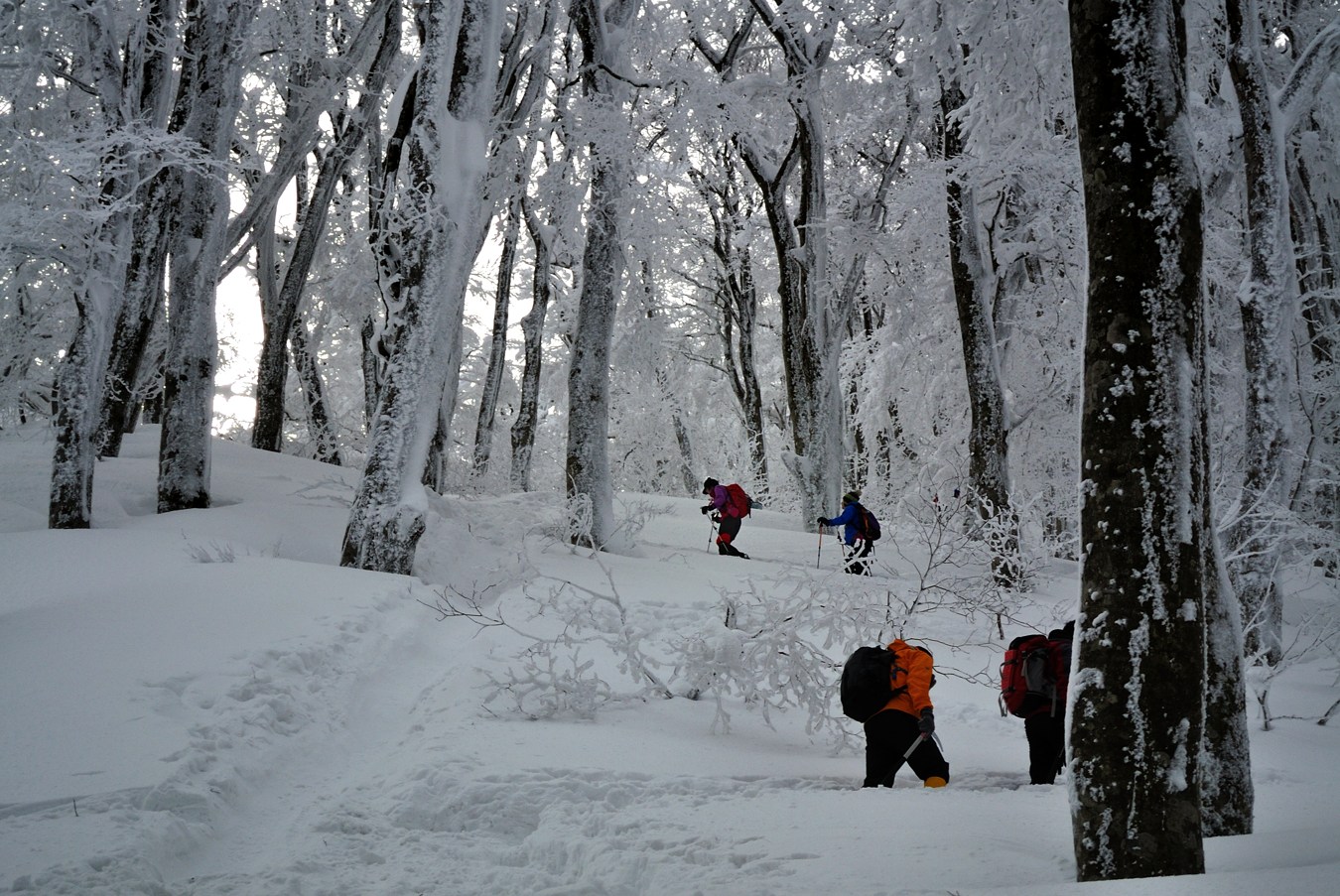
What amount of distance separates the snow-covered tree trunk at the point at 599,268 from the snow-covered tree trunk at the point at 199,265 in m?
4.13

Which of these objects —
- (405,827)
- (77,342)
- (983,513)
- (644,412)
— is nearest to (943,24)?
(983,513)

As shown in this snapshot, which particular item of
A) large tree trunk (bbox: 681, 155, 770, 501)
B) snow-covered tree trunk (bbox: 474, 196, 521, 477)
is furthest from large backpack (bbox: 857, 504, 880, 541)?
large tree trunk (bbox: 681, 155, 770, 501)

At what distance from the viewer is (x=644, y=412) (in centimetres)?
3272

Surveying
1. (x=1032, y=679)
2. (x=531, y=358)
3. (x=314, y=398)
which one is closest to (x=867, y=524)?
(x=1032, y=679)

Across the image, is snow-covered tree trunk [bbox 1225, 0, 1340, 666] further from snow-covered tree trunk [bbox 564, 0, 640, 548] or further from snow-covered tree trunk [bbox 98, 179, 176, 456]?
snow-covered tree trunk [bbox 98, 179, 176, 456]

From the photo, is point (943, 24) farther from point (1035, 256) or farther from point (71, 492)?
point (71, 492)

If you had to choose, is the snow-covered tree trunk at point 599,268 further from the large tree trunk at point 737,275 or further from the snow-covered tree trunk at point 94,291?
the large tree trunk at point 737,275

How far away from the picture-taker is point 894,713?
4.66 m

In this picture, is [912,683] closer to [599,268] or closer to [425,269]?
[425,269]

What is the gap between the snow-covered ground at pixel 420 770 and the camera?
10.5 ft

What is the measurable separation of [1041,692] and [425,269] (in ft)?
22.0

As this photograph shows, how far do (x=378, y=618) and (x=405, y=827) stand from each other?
10.9 feet

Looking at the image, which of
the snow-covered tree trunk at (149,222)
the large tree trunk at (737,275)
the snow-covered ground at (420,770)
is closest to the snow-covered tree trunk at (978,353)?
the snow-covered ground at (420,770)

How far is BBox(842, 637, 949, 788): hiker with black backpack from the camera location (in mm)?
4605
